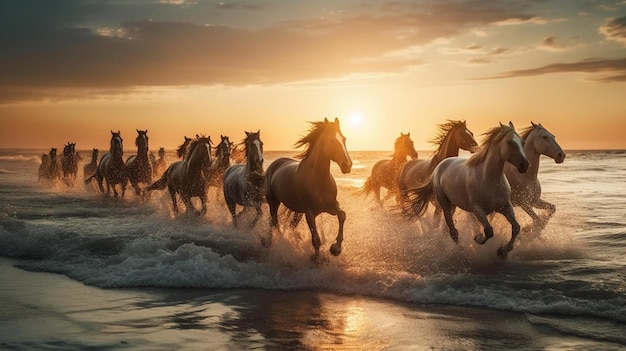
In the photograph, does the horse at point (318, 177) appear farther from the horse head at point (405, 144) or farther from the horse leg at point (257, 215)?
the horse head at point (405, 144)

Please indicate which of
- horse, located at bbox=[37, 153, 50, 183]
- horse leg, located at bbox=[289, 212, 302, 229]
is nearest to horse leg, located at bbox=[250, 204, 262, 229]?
A: horse leg, located at bbox=[289, 212, 302, 229]

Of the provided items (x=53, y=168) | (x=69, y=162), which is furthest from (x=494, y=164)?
(x=53, y=168)

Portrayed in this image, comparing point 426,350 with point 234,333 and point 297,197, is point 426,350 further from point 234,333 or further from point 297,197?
point 297,197

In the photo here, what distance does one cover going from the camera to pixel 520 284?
9.20 metres

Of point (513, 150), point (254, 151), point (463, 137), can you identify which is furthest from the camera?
point (254, 151)

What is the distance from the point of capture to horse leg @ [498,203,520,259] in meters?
9.90

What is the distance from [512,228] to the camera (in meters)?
9.89

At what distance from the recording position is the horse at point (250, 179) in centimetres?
1372

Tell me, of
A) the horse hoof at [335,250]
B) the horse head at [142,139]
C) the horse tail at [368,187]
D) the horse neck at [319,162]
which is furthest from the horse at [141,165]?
the horse hoof at [335,250]

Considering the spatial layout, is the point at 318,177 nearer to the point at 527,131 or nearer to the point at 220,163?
the point at 527,131

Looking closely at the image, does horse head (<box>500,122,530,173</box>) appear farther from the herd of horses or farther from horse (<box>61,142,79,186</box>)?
horse (<box>61,142,79,186</box>)

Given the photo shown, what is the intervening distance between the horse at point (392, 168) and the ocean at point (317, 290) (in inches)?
96.4

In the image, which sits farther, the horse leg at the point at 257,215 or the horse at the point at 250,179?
the horse leg at the point at 257,215

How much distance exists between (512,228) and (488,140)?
4.83 ft
